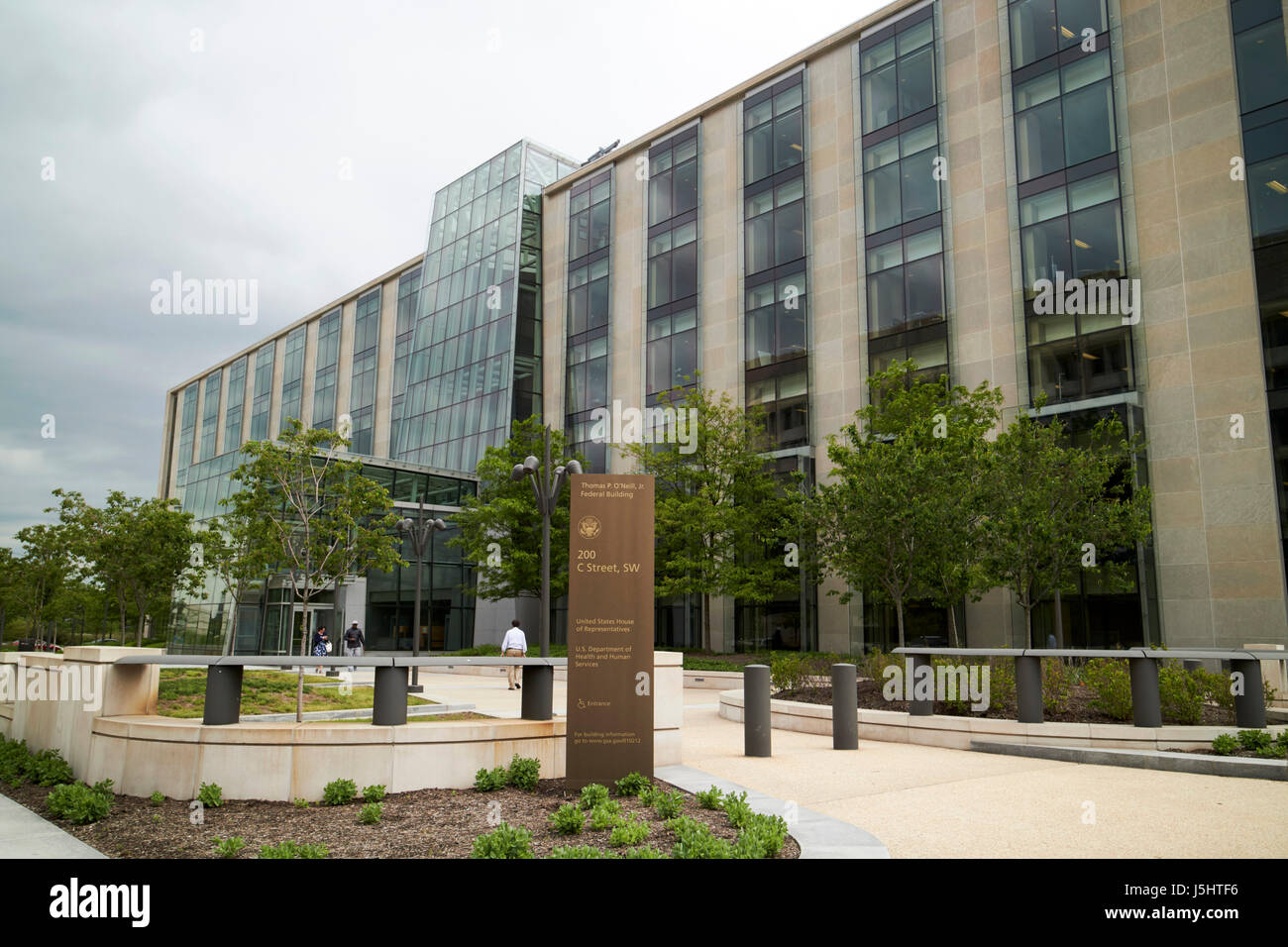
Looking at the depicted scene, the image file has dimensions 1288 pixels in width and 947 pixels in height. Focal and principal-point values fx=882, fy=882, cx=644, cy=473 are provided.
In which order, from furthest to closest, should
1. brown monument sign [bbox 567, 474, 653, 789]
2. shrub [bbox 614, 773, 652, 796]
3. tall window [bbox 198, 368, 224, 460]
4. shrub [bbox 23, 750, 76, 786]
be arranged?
tall window [bbox 198, 368, 224, 460]
shrub [bbox 23, 750, 76, 786]
brown monument sign [bbox 567, 474, 653, 789]
shrub [bbox 614, 773, 652, 796]

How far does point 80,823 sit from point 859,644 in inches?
1069

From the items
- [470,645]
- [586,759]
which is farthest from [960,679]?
[470,645]

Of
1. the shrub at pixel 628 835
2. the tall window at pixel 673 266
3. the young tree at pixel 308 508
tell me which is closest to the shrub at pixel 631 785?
the shrub at pixel 628 835

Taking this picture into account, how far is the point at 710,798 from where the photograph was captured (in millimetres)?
7824

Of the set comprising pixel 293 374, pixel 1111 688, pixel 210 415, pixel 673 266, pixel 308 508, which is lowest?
pixel 1111 688

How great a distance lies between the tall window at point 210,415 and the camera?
8328 centimetres

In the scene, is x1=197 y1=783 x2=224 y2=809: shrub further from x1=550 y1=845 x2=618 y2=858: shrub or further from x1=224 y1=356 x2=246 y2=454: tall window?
x1=224 y1=356 x2=246 y2=454: tall window

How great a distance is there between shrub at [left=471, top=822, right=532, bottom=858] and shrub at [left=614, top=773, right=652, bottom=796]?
2367mm

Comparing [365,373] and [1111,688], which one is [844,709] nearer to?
[1111,688]

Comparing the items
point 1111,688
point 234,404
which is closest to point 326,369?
point 234,404

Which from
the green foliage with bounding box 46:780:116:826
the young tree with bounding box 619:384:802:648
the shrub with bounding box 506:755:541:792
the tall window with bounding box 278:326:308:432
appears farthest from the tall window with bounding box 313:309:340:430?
the shrub with bounding box 506:755:541:792

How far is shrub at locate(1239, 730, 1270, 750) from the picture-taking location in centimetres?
1011

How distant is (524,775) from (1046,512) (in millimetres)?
16023
